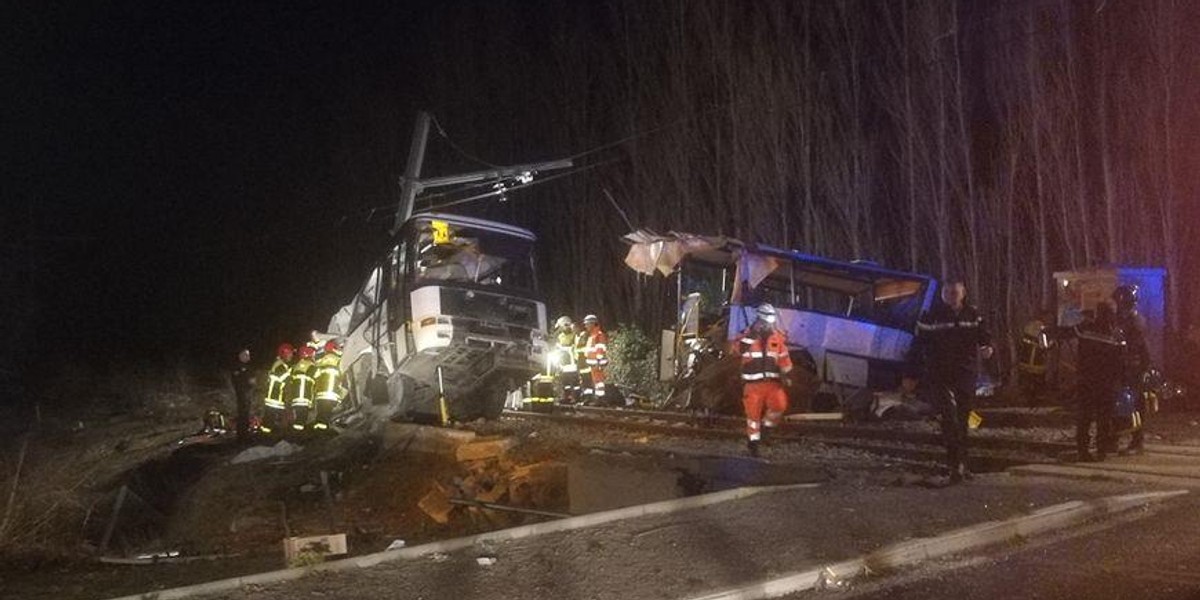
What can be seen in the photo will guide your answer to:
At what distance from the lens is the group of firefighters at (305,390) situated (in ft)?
56.5

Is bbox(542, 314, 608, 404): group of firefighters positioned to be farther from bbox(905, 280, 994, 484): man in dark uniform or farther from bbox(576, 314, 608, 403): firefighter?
bbox(905, 280, 994, 484): man in dark uniform

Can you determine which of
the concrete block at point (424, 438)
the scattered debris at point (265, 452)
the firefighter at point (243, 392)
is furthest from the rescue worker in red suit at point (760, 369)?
the firefighter at point (243, 392)

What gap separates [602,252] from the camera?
131 ft

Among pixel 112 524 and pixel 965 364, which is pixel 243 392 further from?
pixel 965 364

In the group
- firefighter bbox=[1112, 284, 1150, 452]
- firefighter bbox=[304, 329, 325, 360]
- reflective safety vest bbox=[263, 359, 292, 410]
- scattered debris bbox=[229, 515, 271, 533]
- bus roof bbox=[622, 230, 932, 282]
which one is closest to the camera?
firefighter bbox=[1112, 284, 1150, 452]

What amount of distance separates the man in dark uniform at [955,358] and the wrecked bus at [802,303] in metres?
7.92

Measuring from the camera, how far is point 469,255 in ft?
55.5

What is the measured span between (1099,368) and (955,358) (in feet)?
5.53

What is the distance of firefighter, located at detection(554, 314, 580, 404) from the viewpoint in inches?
823

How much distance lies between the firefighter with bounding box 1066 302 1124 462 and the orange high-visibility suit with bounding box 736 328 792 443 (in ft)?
9.62

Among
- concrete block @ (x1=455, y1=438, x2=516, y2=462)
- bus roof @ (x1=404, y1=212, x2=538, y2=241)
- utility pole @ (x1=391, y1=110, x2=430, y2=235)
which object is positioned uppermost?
utility pole @ (x1=391, y1=110, x2=430, y2=235)

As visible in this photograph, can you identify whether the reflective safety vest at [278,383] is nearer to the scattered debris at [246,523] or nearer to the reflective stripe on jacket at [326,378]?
the reflective stripe on jacket at [326,378]

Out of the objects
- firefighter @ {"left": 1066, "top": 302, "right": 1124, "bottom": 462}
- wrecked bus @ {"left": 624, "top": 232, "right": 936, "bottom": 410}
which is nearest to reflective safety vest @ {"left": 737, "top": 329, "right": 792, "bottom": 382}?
firefighter @ {"left": 1066, "top": 302, "right": 1124, "bottom": 462}

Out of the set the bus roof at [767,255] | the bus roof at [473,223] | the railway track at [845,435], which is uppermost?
the bus roof at [473,223]
